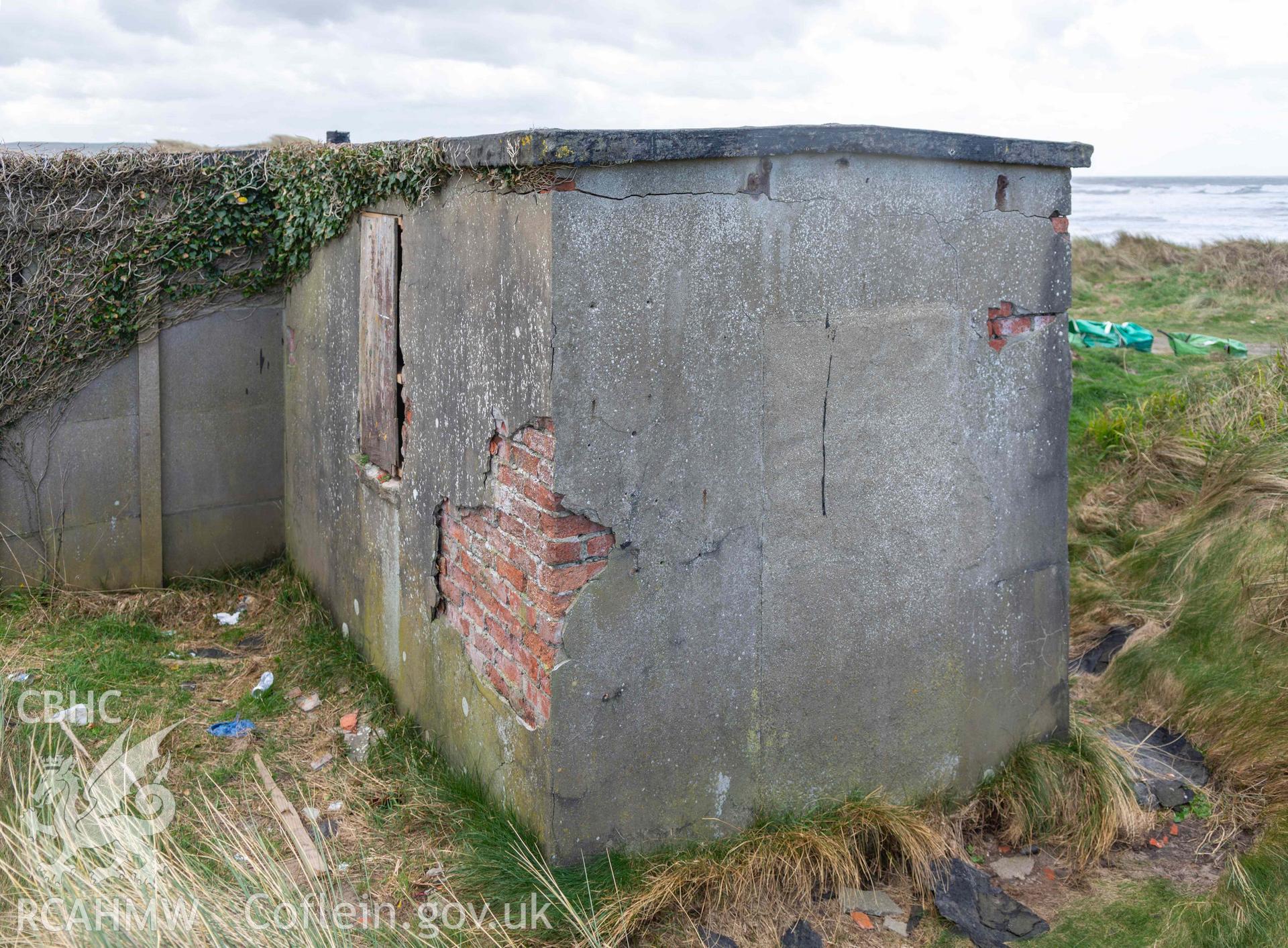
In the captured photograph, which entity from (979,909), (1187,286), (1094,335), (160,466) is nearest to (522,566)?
(979,909)

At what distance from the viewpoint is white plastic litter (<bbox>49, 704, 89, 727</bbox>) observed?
17.8 ft

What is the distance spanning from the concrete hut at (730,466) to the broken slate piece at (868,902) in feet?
1.34

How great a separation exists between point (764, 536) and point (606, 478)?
73cm

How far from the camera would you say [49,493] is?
7184 mm

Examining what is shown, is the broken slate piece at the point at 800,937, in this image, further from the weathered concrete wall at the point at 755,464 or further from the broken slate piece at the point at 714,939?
the weathered concrete wall at the point at 755,464

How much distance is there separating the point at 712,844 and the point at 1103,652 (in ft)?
11.7

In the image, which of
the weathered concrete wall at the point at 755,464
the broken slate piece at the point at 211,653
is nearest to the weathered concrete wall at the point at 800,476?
the weathered concrete wall at the point at 755,464

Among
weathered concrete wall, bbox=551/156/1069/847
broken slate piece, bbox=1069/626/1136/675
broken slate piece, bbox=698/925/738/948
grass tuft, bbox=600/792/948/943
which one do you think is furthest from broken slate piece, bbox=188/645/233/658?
broken slate piece, bbox=1069/626/1136/675

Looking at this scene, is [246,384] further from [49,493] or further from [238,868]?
[238,868]

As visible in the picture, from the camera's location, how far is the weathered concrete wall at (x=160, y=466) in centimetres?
714

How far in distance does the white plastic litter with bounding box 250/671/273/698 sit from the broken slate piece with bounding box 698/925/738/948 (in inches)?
123

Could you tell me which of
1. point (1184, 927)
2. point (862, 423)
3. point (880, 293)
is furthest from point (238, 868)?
point (1184, 927)

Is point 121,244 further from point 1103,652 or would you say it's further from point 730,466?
point 1103,652

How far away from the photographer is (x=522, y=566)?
415 centimetres
